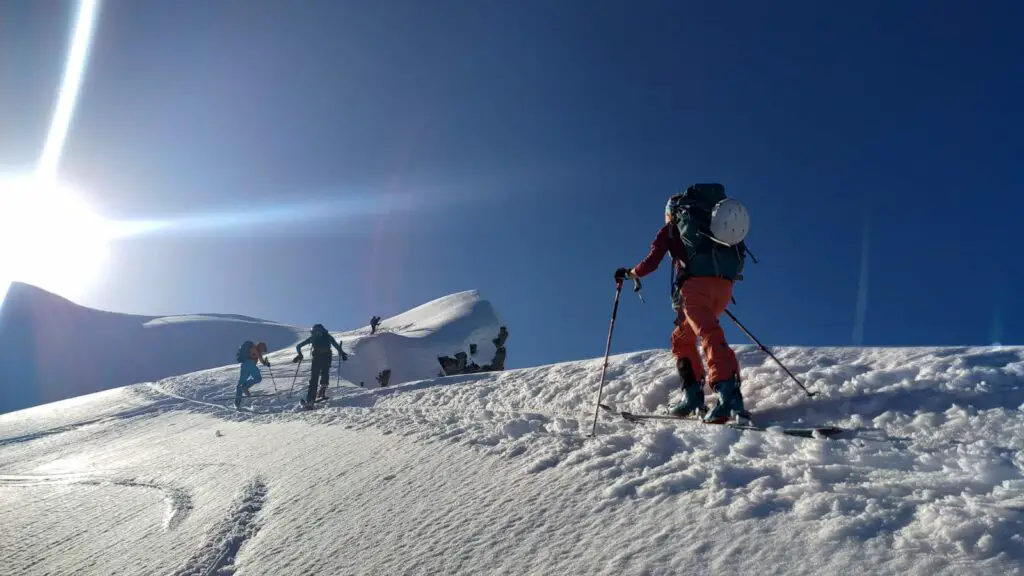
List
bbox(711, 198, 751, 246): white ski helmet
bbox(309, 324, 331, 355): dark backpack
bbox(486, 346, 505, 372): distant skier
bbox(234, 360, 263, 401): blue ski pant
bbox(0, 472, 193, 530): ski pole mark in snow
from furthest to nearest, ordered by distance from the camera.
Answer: bbox(486, 346, 505, 372): distant skier → bbox(234, 360, 263, 401): blue ski pant → bbox(309, 324, 331, 355): dark backpack → bbox(711, 198, 751, 246): white ski helmet → bbox(0, 472, 193, 530): ski pole mark in snow

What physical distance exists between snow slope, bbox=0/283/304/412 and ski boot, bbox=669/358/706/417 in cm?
5372

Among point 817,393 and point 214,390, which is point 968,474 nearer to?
point 817,393

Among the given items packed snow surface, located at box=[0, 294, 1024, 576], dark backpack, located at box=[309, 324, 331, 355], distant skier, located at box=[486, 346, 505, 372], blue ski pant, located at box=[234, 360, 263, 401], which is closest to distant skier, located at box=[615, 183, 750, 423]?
packed snow surface, located at box=[0, 294, 1024, 576]

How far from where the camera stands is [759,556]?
6.42ft

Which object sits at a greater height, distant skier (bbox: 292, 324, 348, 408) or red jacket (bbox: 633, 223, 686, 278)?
red jacket (bbox: 633, 223, 686, 278)

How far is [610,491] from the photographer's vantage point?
2.80 metres

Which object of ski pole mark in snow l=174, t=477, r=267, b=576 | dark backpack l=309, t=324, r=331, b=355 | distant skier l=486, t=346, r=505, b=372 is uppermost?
dark backpack l=309, t=324, r=331, b=355

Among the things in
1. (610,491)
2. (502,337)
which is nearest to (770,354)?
(610,491)

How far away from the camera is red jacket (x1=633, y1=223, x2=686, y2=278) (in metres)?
4.73

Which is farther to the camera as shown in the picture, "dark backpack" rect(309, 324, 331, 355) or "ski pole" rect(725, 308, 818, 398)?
"dark backpack" rect(309, 324, 331, 355)

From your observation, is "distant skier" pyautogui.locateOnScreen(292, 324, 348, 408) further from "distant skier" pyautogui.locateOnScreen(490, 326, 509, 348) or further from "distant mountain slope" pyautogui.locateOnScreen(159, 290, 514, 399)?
"distant skier" pyautogui.locateOnScreen(490, 326, 509, 348)

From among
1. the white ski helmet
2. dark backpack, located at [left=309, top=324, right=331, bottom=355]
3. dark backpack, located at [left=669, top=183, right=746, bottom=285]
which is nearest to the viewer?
the white ski helmet

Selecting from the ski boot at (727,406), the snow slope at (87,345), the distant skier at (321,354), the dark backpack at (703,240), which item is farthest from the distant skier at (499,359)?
the snow slope at (87,345)

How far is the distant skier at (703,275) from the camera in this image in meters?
4.02
